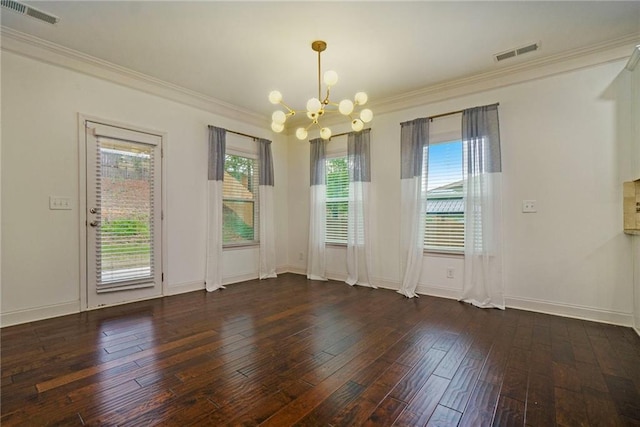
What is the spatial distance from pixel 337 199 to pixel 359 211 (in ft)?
1.83

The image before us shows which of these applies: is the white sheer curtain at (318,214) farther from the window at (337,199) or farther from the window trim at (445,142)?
the window trim at (445,142)

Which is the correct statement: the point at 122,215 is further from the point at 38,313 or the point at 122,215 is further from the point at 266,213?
the point at 266,213

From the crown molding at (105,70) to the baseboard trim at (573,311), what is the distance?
479cm

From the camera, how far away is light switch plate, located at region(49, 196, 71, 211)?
10.5 ft

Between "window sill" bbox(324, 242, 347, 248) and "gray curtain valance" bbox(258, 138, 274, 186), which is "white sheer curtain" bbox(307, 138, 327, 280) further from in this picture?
"gray curtain valance" bbox(258, 138, 274, 186)

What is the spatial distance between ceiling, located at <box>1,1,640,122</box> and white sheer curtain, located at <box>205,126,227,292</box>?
3.39ft

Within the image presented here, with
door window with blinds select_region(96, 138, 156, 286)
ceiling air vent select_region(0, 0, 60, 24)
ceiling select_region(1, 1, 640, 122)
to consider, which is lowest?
door window with blinds select_region(96, 138, 156, 286)

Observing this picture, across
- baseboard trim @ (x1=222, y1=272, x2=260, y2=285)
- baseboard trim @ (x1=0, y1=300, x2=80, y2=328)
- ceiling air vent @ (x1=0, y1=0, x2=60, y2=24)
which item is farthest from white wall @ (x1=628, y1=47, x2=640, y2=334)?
baseboard trim @ (x1=0, y1=300, x2=80, y2=328)

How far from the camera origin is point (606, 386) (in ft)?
6.23

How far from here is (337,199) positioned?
518cm

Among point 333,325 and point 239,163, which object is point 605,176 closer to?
point 333,325

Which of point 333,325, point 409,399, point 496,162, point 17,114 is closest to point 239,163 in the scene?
point 17,114

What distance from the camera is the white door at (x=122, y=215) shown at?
3.47 metres

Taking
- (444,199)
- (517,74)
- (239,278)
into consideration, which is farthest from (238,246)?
(517,74)
